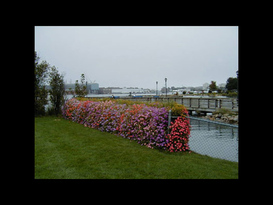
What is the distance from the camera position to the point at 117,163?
Answer: 4348mm

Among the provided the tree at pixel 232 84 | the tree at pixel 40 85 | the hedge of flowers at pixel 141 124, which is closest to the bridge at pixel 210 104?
the tree at pixel 40 85

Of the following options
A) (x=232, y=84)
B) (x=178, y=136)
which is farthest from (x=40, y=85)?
(x=232, y=84)

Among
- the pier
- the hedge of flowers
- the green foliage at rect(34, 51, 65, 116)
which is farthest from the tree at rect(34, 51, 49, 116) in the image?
the pier

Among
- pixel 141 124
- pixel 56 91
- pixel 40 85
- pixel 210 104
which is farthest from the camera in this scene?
pixel 210 104

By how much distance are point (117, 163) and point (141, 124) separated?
2211mm

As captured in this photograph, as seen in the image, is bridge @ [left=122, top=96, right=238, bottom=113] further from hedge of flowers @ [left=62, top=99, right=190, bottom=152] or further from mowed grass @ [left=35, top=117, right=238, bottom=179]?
mowed grass @ [left=35, top=117, right=238, bottom=179]

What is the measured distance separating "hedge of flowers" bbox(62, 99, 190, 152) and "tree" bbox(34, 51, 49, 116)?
529cm

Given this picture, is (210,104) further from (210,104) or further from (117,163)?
(117,163)

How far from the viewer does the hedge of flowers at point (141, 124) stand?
18.1 feet
